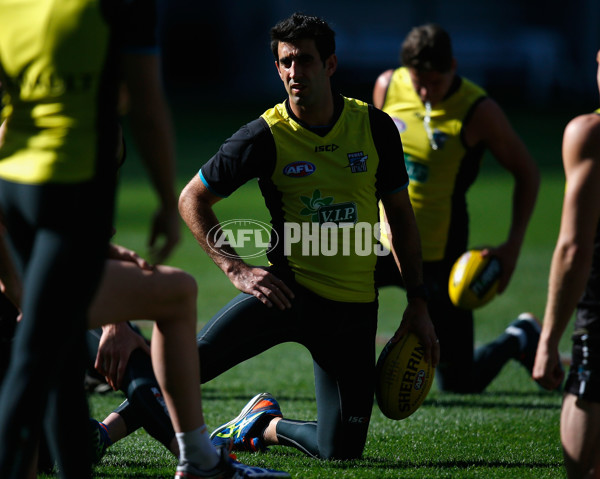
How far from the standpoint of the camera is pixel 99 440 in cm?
435

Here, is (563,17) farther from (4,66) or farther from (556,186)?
(4,66)

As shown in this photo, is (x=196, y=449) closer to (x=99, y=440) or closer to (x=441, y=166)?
(x=99, y=440)

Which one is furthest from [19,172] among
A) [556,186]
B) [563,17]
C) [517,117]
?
[563,17]

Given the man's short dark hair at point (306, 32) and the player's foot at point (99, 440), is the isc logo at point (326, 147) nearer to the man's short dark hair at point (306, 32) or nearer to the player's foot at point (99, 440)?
the man's short dark hair at point (306, 32)

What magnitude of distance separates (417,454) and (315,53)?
212 centimetres

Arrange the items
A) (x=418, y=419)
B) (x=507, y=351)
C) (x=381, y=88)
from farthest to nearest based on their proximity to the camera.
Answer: (x=381, y=88)
(x=507, y=351)
(x=418, y=419)

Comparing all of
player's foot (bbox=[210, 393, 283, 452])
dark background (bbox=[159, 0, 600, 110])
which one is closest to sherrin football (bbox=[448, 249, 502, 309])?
player's foot (bbox=[210, 393, 283, 452])

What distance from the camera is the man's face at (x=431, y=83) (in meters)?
6.29

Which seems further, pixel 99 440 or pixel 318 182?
pixel 318 182

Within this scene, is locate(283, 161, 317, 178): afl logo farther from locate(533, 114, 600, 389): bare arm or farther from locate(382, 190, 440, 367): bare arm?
locate(533, 114, 600, 389): bare arm

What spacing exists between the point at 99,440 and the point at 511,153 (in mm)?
3354

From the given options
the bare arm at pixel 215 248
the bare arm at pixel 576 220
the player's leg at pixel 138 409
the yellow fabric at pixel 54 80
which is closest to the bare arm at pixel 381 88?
the bare arm at pixel 215 248

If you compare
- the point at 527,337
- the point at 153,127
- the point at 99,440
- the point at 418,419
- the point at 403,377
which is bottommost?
the point at 418,419

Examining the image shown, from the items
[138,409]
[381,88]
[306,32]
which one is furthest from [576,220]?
[381,88]
